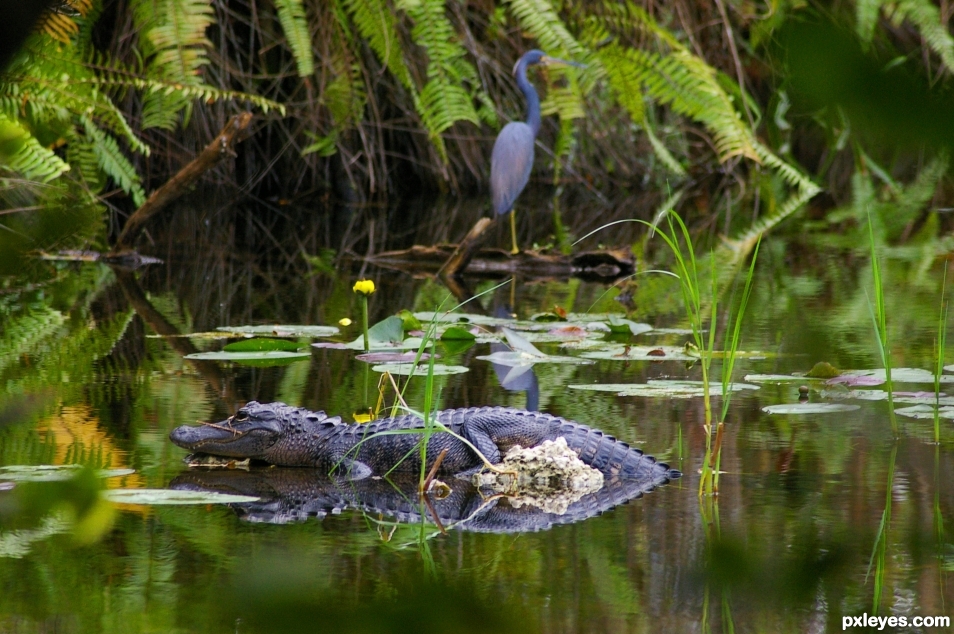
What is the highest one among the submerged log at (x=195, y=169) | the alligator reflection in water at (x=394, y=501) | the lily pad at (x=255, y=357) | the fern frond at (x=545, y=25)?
the fern frond at (x=545, y=25)

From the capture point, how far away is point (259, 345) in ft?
11.4

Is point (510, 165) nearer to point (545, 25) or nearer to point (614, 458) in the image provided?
point (545, 25)

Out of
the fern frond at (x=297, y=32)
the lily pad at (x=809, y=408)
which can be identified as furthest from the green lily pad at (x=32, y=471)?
the fern frond at (x=297, y=32)

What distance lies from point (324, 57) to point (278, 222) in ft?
3.66

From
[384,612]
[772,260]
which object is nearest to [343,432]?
[384,612]

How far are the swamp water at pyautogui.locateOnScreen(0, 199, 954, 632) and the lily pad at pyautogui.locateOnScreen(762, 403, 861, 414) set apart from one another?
20 mm

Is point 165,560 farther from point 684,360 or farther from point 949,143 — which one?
point 684,360

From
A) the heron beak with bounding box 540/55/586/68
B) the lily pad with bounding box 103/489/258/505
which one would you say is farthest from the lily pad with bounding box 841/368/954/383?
the heron beak with bounding box 540/55/586/68

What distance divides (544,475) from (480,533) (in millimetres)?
419

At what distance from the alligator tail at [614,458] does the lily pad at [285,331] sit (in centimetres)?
151

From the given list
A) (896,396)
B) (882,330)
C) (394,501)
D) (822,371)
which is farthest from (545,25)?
(394,501)

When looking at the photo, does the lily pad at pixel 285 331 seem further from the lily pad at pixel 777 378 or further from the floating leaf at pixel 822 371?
the floating leaf at pixel 822 371

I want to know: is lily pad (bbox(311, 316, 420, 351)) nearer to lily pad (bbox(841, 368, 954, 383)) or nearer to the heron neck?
lily pad (bbox(841, 368, 954, 383))

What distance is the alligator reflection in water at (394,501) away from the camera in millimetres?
2139
